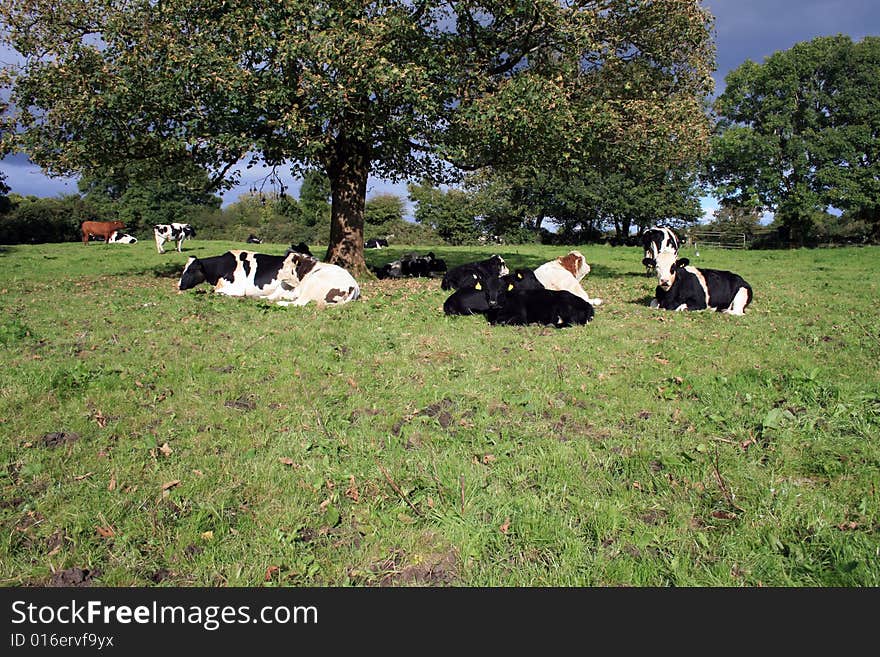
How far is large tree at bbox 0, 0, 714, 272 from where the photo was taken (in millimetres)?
12680

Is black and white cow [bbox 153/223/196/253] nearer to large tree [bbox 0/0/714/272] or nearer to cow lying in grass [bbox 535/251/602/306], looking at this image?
large tree [bbox 0/0/714/272]

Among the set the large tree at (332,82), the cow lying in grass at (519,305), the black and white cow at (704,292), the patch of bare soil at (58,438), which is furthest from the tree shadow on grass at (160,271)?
the black and white cow at (704,292)

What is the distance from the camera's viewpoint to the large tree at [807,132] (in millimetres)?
40375

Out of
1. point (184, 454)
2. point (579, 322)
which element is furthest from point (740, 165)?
point (184, 454)

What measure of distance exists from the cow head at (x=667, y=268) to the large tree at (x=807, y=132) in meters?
37.2

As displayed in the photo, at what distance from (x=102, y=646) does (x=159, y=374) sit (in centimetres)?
428

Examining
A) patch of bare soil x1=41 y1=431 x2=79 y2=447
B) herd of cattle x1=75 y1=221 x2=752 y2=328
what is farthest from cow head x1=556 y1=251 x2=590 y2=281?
patch of bare soil x1=41 y1=431 x2=79 y2=447

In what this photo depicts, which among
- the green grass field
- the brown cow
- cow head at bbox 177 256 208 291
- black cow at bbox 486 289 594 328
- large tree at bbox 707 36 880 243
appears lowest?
the green grass field

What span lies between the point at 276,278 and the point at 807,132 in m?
45.0

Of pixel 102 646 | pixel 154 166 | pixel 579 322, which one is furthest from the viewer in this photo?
pixel 154 166

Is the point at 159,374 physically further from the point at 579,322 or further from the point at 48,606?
the point at 579,322

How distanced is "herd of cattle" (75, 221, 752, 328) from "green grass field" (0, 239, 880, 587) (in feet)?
5.11

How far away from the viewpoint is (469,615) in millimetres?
2682

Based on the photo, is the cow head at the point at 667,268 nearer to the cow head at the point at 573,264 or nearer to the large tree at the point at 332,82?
the cow head at the point at 573,264
